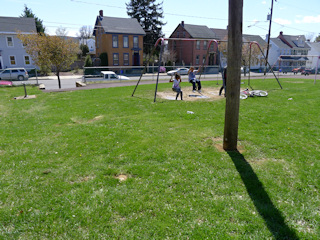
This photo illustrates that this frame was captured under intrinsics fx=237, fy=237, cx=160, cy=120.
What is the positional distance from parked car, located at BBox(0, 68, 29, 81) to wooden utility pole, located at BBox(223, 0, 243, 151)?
3136 centimetres

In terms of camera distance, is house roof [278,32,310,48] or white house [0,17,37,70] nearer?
white house [0,17,37,70]

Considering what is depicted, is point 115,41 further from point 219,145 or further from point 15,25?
point 219,145

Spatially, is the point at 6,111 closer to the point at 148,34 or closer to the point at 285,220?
the point at 285,220

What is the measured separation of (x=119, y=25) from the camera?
46.2 meters

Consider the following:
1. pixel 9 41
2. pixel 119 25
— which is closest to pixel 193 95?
pixel 119 25

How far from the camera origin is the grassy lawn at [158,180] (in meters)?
3.18

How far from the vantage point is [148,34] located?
5519cm

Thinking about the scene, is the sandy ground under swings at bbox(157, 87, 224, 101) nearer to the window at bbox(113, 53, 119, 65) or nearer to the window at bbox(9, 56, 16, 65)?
the window at bbox(113, 53, 119, 65)

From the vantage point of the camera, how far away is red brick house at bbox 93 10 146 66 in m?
44.5

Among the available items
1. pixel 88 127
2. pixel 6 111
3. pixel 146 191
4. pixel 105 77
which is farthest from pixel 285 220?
pixel 105 77

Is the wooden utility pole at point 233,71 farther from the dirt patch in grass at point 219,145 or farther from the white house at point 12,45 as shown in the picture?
the white house at point 12,45

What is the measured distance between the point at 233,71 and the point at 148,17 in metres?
55.4

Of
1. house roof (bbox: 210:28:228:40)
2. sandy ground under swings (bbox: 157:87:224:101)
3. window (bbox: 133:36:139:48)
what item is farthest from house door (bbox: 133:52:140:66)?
sandy ground under swings (bbox: 157:87:224:101)

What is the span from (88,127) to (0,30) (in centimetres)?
4252
